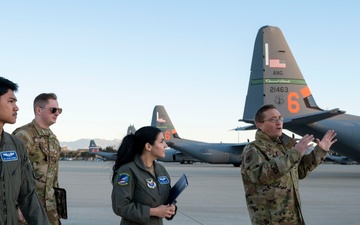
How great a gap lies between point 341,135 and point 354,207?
12.7 metres

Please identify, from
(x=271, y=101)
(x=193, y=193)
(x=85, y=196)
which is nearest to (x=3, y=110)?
(x=85, y=196)

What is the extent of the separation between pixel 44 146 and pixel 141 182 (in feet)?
5.56

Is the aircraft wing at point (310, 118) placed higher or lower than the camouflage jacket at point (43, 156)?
higher

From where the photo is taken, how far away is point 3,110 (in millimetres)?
3396

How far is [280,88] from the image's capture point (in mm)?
24734

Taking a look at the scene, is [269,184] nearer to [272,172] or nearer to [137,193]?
[272,172]

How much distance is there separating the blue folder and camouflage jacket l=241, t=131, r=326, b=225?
0.69 metres

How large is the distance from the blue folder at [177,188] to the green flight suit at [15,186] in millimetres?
1039

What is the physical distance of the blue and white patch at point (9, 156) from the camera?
3.30 meters

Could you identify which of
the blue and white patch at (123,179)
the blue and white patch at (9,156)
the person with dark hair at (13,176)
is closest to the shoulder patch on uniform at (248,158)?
the blue and white patch at (123,179)

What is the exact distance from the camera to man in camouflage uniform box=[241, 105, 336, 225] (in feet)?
14.2

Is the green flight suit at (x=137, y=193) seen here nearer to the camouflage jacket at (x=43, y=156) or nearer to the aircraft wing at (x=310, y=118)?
the camouflage jacket at (x=43, y=156)

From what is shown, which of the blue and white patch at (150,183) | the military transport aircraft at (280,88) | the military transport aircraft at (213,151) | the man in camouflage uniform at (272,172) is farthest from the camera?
the military transport aircraft at (213,151)

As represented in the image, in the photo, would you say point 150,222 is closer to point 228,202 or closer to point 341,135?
point 228,202
